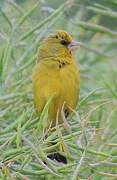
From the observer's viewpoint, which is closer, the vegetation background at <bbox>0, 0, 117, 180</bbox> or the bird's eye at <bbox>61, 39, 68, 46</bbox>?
the vegetation background at <bbox>0, 0, 117, 180</bbox>

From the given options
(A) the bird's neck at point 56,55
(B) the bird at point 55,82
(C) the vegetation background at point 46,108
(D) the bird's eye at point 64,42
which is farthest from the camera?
(D) the bird's eye at point 64,42

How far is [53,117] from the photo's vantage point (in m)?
3.46

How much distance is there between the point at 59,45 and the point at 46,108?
3.14 feet

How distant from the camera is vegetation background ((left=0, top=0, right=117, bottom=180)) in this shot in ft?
8.55

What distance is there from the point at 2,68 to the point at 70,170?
2.26 ft

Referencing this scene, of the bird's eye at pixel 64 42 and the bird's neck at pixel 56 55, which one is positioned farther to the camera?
the bird's eye at pixel 64 42

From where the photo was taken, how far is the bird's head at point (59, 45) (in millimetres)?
3594

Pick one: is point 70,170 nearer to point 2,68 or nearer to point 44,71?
point 2,68

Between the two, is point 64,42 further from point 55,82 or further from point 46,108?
point 46,108

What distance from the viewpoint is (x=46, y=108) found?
273cm

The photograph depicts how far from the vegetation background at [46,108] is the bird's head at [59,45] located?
0.14 ft

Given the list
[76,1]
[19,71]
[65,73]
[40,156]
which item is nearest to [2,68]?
[19,71]

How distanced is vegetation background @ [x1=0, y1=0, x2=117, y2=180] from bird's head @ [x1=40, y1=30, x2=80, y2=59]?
0.04 meters

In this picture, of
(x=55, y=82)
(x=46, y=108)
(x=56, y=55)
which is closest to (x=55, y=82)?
(x=55, y=82)
